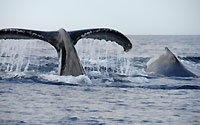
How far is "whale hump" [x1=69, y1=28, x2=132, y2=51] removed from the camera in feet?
27.6

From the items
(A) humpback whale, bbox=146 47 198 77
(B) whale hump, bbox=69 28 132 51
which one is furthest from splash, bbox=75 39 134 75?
(A) humpback whale, bbox=146 47 198 77

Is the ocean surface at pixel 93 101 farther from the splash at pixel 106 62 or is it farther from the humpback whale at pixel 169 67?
the humpback whale at pixel 169 67

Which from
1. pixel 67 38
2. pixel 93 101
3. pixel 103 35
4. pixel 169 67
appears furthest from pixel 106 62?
pixel 93 101

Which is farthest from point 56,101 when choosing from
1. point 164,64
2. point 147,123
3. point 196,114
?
point 164,64

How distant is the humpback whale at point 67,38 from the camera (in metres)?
7.73

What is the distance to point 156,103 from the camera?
238 inches

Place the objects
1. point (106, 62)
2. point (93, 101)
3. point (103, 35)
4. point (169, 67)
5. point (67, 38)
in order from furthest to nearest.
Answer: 1. point (106, 62)
2. point (169, 67)
3. point (103, 35)
4. point (67, 38)
5. point (93, 101)

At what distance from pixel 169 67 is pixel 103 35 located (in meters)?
3.14

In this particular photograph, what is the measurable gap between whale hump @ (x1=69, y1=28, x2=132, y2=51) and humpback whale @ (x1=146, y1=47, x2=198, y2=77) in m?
2.40

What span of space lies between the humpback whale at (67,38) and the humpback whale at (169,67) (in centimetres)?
240

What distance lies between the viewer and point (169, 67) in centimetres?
1072

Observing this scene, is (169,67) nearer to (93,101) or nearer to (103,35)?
(103,35)

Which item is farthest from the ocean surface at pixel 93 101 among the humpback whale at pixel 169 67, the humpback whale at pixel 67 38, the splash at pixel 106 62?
the humpback whale at pixel 169 67

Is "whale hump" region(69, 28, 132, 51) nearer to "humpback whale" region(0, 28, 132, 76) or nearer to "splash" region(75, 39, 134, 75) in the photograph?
"humpback whale" region(0, 28, 132, 76)
